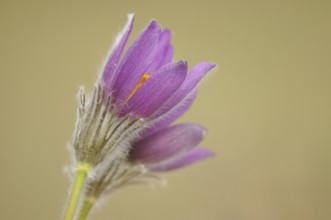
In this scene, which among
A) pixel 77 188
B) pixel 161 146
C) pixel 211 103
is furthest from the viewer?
pixel 211 103

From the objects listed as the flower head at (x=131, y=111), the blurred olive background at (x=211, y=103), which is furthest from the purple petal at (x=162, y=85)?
the blurred olive background at (x=211, y=103)

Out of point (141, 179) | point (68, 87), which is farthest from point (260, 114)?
point (141, 179)

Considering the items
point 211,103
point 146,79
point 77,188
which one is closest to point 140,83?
point 146,79

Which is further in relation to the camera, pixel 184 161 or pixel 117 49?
pixel 184 161

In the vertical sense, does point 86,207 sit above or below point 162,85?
below

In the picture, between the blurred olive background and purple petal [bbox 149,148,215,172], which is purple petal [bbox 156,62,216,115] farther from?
the blurred olive background

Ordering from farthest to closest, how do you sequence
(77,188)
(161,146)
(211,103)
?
(211,103)
(161,146)
(77,188)

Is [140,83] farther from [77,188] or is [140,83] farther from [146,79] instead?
[77,188]

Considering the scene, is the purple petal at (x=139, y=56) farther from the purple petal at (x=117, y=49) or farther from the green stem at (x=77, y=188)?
the green stem at (x=77, y=188)
